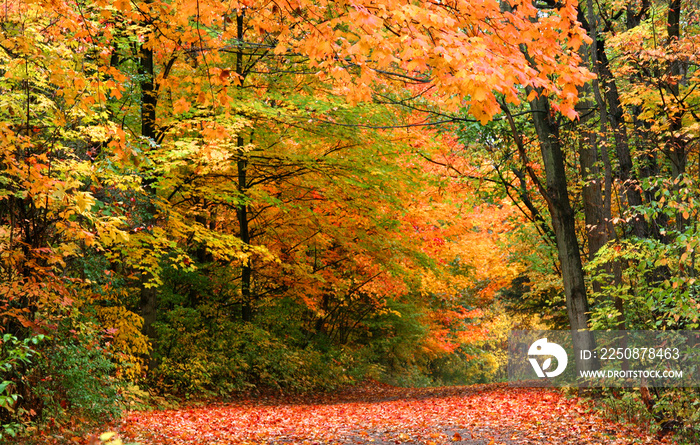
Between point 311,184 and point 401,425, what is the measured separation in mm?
7393

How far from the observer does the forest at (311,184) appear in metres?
5.36

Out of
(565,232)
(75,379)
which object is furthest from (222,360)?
(565,232)

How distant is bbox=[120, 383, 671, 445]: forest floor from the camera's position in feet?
23.3

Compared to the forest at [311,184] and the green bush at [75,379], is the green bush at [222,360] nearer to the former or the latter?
the forest at [311,184]

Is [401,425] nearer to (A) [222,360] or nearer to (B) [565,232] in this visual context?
(B) [565,232]

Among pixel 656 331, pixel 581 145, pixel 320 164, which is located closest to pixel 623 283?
pixel 656 331

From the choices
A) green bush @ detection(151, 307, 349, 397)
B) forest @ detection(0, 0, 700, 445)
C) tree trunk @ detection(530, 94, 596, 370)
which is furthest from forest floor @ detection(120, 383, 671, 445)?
tree trunk @ detection(530, 94, 596, 370)

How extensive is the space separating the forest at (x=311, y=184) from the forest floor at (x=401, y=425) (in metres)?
0.43

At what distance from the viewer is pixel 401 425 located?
8.36 m

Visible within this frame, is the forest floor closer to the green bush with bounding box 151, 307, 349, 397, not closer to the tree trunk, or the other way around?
the green bush with bounding box 151, 307, 349, 397

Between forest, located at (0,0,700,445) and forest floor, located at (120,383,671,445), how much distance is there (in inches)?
16.8

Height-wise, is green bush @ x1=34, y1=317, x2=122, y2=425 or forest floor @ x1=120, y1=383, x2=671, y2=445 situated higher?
green bush @ x1=34, y1=317, x2=122, y2=425

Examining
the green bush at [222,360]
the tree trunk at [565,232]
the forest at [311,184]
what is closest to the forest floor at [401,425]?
the forest at [311,184]

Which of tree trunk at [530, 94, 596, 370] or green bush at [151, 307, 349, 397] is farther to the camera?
green bush at [151, 307, 349, 397]
